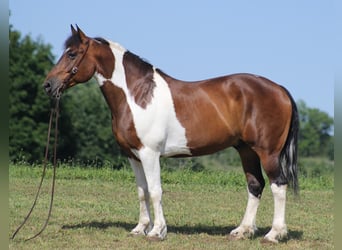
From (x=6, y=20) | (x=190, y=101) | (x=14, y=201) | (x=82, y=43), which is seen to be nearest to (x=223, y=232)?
(x=190, y=101)

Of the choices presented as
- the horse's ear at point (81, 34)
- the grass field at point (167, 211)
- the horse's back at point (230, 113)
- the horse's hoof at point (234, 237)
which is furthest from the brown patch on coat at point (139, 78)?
the horse's hoof at point (234, 237)

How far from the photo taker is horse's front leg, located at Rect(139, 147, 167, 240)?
624 cm

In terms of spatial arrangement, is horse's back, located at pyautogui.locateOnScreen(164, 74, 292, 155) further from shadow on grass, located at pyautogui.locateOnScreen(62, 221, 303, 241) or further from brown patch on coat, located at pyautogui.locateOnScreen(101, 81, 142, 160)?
shadow on grass, located at pyautogui.locateOnScreen(62, 221, 303, 241)

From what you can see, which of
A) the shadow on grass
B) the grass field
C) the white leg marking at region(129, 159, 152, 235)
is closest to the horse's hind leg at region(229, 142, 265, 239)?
the grass field

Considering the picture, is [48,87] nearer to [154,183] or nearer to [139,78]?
[139,78]

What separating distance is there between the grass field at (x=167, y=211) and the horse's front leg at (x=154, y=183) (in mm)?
133

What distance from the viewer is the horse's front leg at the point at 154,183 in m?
6.24

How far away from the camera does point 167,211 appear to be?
28.1 feet

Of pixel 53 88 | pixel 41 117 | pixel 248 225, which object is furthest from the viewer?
pixel 41 117

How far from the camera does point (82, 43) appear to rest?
6.45 meters

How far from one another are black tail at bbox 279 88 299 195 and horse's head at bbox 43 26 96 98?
2.44 meters

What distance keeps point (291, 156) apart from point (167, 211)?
2.72m

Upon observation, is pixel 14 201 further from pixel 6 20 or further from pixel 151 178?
pixel 6 20

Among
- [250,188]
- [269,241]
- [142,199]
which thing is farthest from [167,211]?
[269,241]
